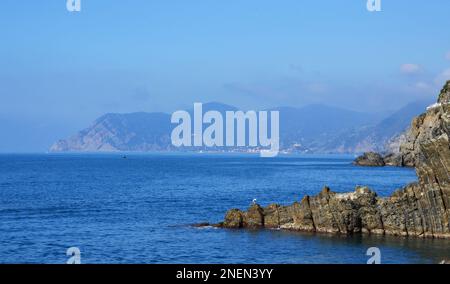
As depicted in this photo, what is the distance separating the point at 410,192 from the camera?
187ft

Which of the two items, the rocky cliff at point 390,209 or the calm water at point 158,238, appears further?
the rocky cliff at point 390,209

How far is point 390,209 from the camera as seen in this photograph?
191ft

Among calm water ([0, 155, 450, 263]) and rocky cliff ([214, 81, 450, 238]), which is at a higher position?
rocky cliff ([214, 81, 450, 238])

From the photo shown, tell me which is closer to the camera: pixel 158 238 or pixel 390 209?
pixel 390 209

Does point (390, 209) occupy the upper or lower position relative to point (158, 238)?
upper

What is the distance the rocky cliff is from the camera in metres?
54.2

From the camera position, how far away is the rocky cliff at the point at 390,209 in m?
54.2

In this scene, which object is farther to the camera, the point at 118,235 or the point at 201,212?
the point at 201,212

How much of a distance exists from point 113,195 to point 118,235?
48090 millimetres

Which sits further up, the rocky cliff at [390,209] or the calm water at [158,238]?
the rocky cliff at [390,209]
